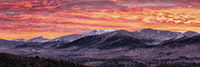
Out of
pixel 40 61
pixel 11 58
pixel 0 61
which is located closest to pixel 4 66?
pixel 0 61

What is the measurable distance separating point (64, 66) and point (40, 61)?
3.29 meters

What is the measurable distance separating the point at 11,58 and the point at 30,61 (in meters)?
2.39

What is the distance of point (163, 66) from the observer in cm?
4484

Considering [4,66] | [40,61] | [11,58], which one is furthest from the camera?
[40,61]

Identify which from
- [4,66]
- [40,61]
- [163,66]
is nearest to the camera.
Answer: [4,66]

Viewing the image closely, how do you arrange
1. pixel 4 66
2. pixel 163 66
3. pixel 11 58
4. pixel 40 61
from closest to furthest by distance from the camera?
pixel 4 66, pixel 11 58, pixel 40 61, pixel 163 66

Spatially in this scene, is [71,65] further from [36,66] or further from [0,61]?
[0,61]

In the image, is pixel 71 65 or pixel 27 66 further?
pixel 71 65

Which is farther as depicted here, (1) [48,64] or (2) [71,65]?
(2) [71,65]

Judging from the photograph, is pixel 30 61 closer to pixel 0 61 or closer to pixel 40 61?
pixel 40 61

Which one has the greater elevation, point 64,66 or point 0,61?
point 0,61

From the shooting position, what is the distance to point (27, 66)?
32188mm

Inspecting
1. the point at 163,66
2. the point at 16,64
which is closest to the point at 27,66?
the point at 16,64

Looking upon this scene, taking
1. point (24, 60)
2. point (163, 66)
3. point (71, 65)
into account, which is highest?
point (24, 60)
